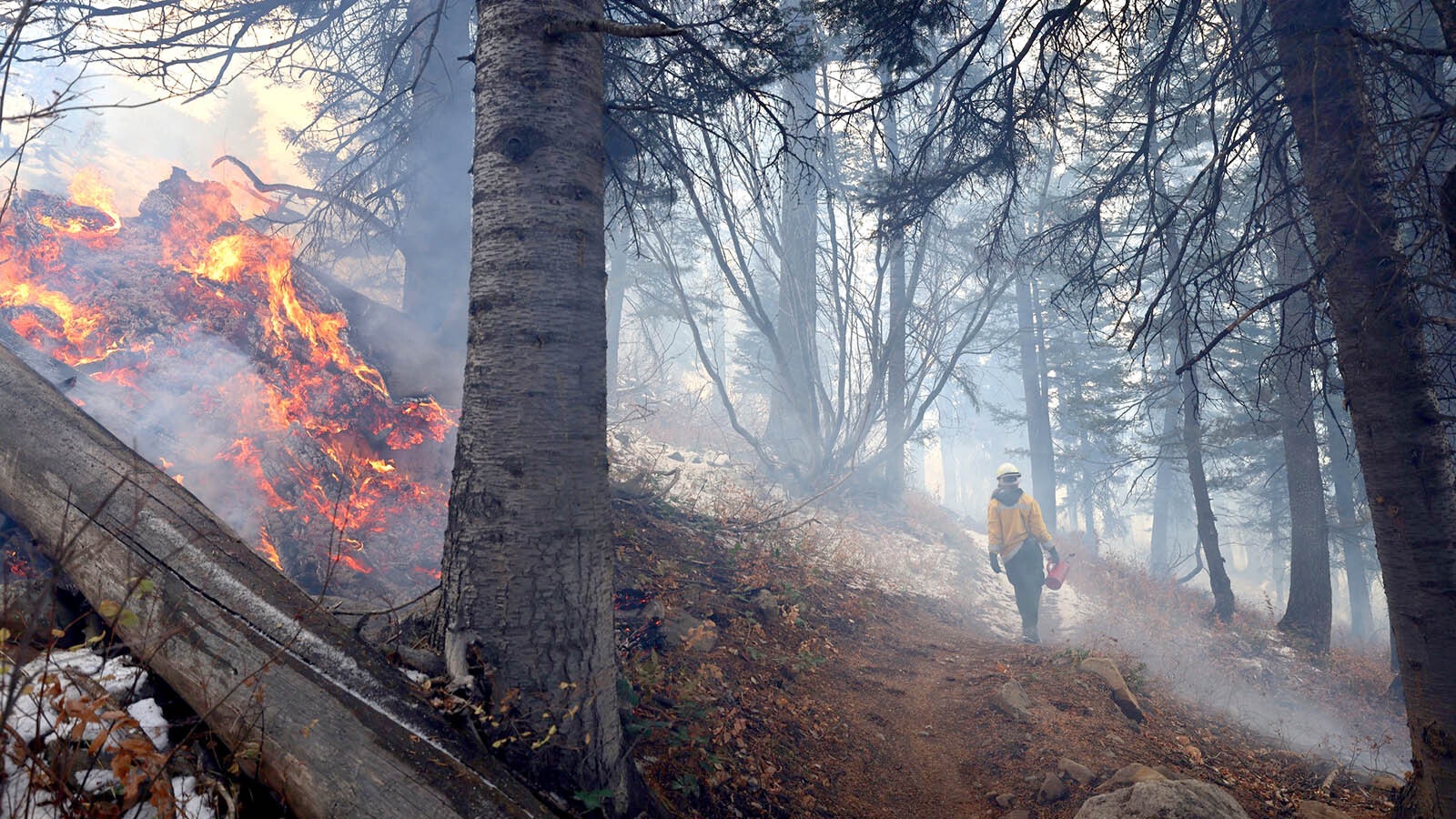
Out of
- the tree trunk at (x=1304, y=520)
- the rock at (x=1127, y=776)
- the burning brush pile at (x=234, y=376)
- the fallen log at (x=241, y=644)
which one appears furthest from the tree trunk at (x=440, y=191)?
the tree trunk at (x=1304, y=520)

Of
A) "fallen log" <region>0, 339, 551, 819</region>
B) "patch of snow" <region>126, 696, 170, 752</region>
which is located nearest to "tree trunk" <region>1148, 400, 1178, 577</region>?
"fallen log" <region>0, 339, 551, 819</region>

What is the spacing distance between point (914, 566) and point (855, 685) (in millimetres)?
8758

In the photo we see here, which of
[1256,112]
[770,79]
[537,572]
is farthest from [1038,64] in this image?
[537,572]

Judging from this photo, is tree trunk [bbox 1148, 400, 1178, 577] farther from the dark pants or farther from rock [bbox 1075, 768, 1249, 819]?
rock [bbox 1075, 768, 1249, 819]

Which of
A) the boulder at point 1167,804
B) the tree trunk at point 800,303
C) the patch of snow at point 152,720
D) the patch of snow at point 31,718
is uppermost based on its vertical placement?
the tree trunk at point 800,303

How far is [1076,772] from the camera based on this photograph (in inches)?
167

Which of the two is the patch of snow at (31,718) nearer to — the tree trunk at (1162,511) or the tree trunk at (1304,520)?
the tree trunk at (1304,520)

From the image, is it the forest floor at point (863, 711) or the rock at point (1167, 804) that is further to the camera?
the forest floor at point (863, 711)

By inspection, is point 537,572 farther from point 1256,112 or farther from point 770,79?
point 1256,112

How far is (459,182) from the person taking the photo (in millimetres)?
10000

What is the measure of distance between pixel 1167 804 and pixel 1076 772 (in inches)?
41.4

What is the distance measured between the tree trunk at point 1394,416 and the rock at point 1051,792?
2075 millimetres

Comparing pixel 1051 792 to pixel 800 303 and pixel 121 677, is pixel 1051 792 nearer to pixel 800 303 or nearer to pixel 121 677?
pixel 121 677

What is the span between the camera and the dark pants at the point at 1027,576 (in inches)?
398
